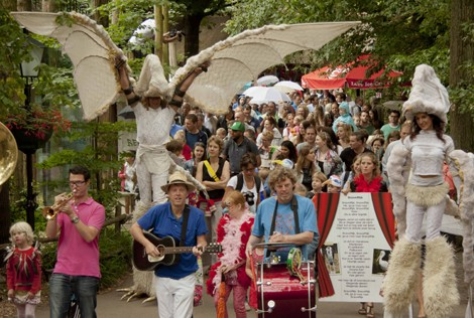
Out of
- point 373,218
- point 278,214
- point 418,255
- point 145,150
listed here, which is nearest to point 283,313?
point 278,214

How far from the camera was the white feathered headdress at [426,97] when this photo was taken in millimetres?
11547

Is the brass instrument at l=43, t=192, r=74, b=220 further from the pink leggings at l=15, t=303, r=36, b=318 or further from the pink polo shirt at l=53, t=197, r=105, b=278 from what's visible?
the pink leggings at l=15, t=303, r=36, b=318

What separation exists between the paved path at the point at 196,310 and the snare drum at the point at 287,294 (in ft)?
10.4

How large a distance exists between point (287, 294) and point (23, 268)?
8.02ft

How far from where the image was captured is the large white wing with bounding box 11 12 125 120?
44.7 feet

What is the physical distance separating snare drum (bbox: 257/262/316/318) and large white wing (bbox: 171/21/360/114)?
170 inches

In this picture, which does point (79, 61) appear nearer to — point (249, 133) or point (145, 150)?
point (145, 150)

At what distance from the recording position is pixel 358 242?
13.3 metres

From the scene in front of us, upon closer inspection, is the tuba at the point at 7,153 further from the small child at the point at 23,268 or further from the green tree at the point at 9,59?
the small child at the point at 23,268

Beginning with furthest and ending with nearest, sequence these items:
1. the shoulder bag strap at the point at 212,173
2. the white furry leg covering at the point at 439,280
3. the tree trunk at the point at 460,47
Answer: the tree trunk at the point at 460,47, the shoulder bag strap at the point at 212,173, the white furry leg covering at the point at 439,280

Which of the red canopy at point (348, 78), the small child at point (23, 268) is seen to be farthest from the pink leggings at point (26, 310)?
the red canopy at point (348, 78)

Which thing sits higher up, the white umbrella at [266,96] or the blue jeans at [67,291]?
the white umbrella at [266,96]

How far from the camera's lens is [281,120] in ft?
114

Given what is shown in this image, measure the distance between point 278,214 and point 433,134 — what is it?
183 cm
